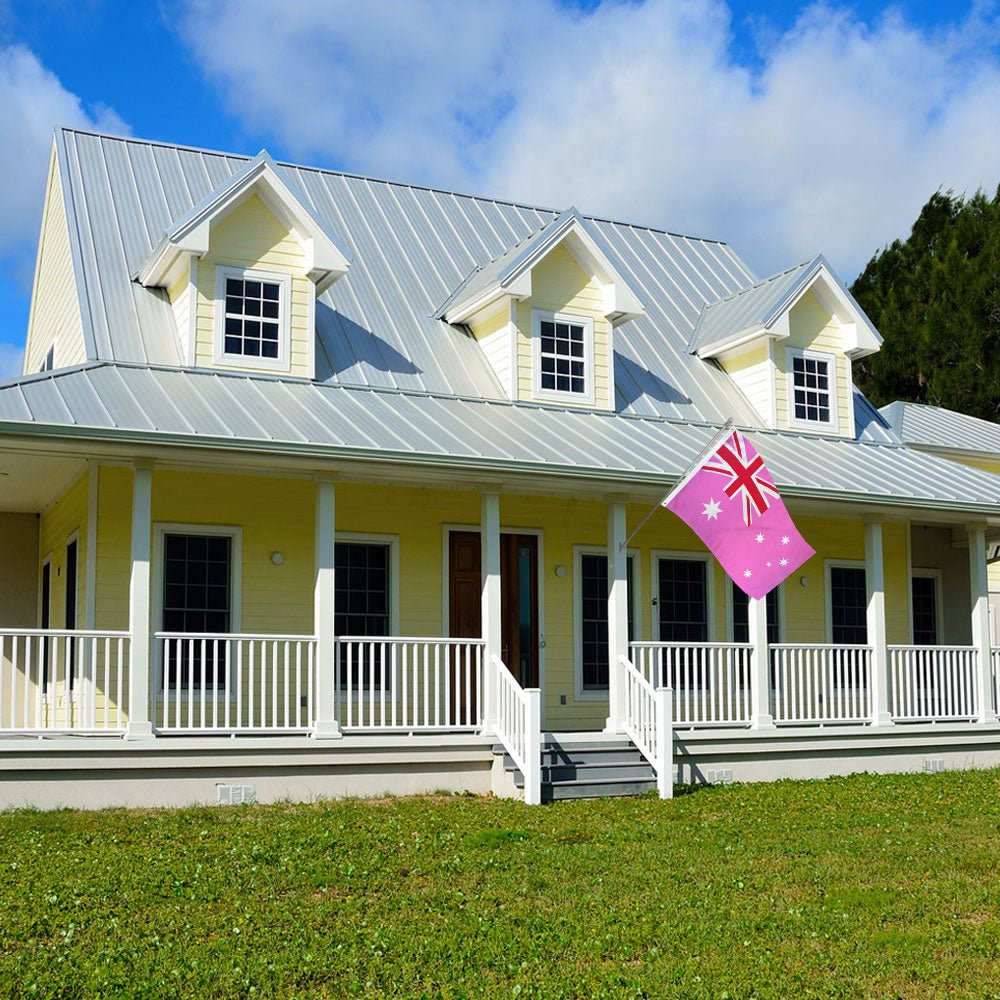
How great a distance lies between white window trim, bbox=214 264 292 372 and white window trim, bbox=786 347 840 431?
24.6 ft

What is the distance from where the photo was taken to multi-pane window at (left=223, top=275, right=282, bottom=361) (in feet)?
50.4

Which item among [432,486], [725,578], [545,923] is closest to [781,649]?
[725,578]

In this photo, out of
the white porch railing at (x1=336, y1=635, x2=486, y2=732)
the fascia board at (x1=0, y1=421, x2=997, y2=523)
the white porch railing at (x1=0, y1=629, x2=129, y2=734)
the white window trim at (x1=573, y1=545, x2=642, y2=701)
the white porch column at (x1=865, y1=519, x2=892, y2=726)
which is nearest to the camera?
the fascia board at (x1=0, y1=421, x2=997, y2=523)

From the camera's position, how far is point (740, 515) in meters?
14.0

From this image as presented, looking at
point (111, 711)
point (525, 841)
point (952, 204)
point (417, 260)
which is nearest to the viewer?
point (525, 841)

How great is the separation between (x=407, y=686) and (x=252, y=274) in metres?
5.15

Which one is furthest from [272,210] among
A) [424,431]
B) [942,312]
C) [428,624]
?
[942,312]

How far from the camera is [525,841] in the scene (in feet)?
35.7

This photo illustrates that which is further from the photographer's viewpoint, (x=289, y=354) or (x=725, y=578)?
(x=725, y=578)

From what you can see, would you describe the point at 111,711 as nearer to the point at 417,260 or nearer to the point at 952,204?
the point at 417,260

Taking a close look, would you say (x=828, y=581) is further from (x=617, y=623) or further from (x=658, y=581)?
(x=617, y=623)

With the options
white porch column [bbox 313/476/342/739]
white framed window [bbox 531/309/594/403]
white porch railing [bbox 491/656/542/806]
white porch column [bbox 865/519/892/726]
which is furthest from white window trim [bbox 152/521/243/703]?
white porch column [bbox 865/519/892/726]

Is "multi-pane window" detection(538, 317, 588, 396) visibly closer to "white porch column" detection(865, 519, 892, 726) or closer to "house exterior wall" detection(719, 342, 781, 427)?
"house exterior wall" detection(719, 342, 781, 427)

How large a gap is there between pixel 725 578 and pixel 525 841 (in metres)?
7.61
